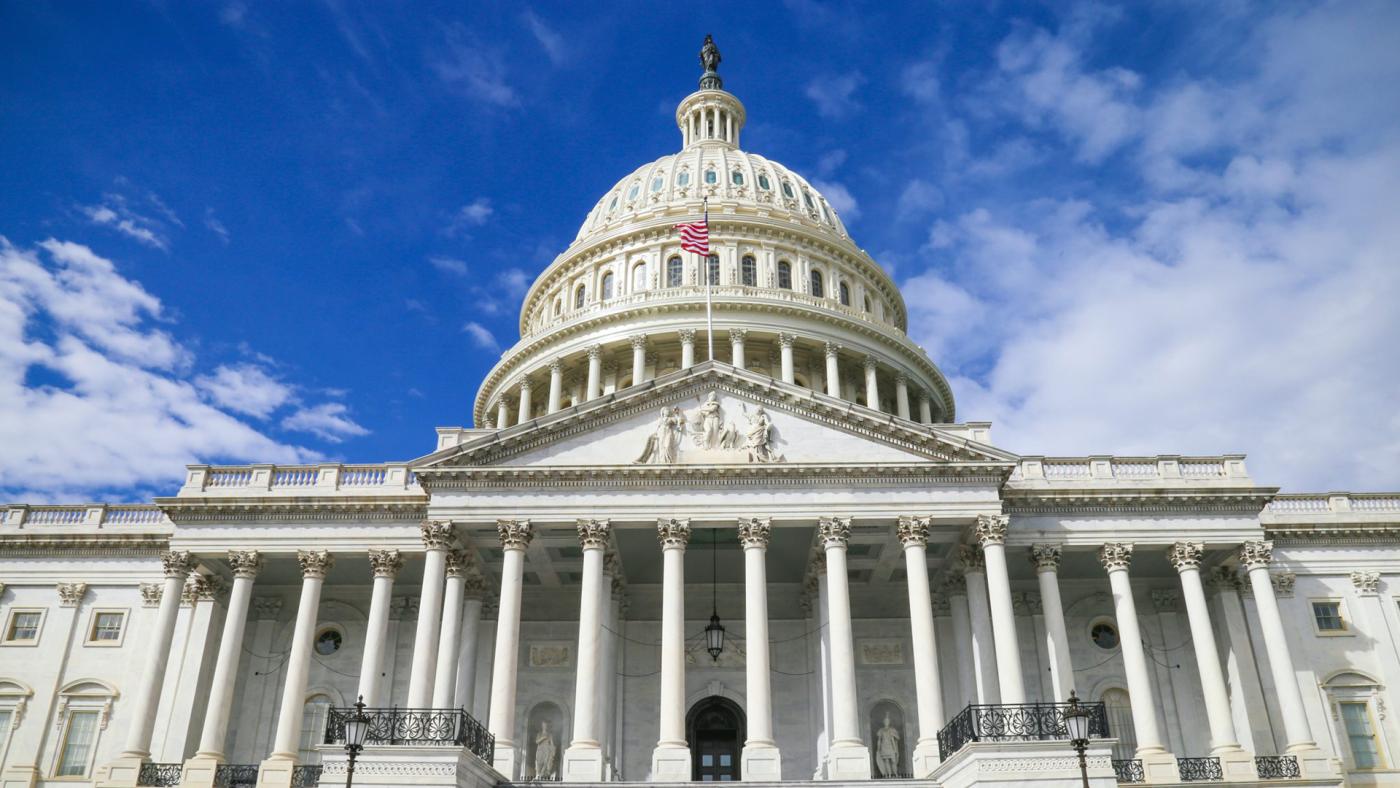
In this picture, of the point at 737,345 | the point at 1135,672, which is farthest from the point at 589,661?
the point at 737,345

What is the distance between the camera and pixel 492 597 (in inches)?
1564

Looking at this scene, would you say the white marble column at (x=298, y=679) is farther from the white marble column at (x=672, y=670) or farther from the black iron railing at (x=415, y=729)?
the white marble column at (x=672, y=670)

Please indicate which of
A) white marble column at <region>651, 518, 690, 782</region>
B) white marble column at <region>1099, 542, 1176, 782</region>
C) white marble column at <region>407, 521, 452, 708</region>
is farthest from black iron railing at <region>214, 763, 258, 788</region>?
white marble column at <region>1099, 542, 1176, 782</region>

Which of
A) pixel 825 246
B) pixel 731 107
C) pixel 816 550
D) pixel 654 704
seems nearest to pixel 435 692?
pixel 654 704

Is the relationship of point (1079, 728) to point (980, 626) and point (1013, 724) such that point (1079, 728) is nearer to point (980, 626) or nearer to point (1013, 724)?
point (1013, 724)

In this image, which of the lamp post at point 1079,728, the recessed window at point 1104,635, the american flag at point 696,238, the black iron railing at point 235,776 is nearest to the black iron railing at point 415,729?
the black iron railing at point 235,776

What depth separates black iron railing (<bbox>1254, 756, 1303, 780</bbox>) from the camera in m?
33.0

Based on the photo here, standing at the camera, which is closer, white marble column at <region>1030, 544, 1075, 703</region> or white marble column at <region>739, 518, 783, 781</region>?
white marble column at <region>739, 518, 783, 781</region>

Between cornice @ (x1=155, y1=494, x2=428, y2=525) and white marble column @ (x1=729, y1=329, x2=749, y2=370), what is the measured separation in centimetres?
2177

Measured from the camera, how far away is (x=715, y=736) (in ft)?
134

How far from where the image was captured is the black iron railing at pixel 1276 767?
33.0 m

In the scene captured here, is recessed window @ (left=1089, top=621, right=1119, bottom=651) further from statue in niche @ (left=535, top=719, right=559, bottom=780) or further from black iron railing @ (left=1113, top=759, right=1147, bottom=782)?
statue in niche @ (left=535, top=719, right=559, bottom=780)

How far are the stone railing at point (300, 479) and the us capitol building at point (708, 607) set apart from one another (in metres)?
0.15

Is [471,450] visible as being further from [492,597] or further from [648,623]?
[648,623]
